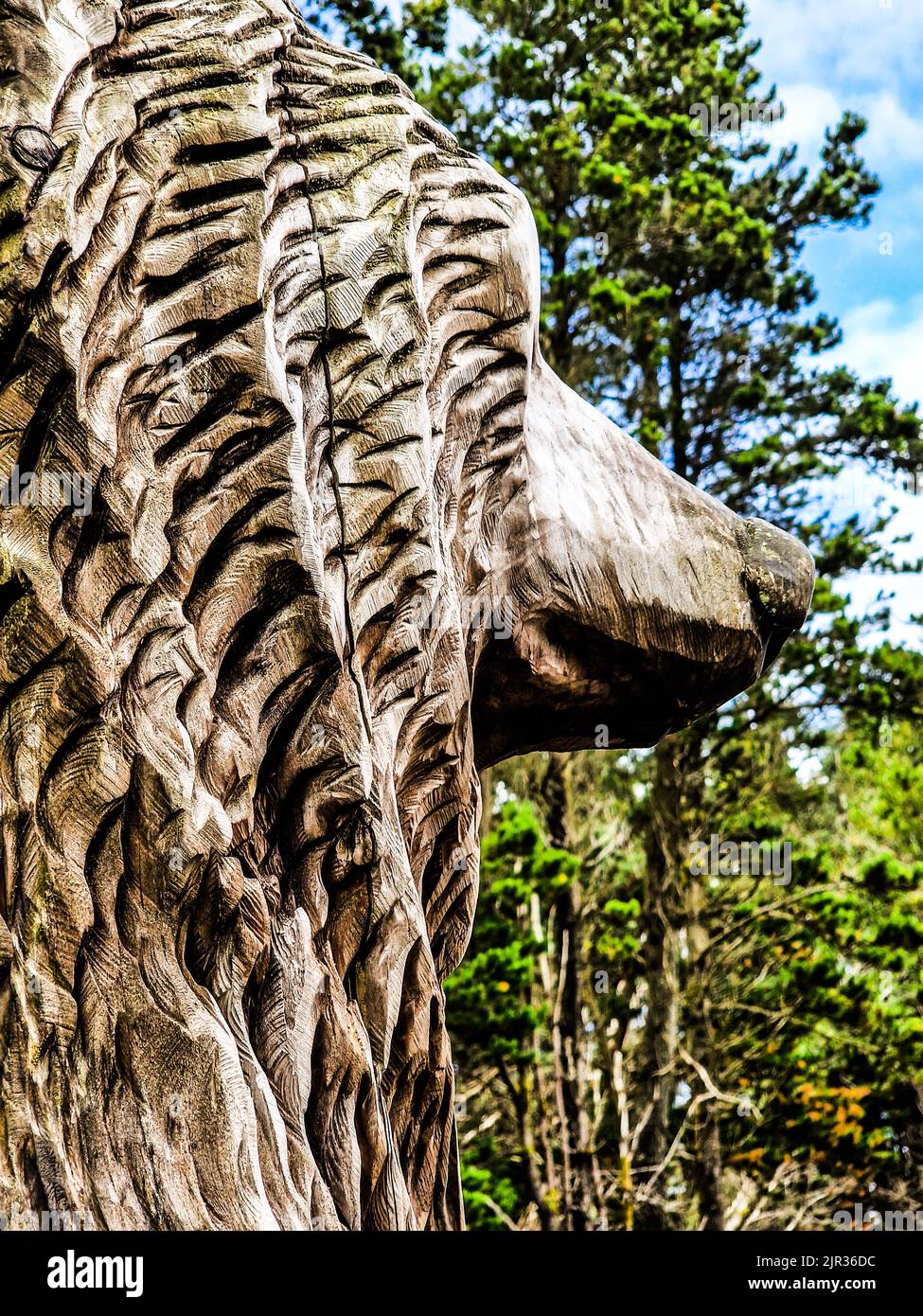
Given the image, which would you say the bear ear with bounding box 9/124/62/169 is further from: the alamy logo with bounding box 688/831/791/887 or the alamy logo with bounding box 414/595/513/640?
the alamy logo with bounding box 688/831/791/887

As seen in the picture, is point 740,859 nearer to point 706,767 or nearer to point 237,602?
point 706,767

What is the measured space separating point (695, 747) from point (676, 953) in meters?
2.02

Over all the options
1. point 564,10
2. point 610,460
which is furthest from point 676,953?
point 610,460

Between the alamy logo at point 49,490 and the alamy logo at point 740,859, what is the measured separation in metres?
11.2

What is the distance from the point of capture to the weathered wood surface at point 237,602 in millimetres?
1411

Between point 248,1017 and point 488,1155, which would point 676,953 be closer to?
point 488,1155

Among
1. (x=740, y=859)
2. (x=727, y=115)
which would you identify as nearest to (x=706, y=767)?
(x=740, y=859)

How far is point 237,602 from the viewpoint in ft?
5.15

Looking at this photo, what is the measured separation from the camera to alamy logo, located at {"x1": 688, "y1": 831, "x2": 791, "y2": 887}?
40.8ft

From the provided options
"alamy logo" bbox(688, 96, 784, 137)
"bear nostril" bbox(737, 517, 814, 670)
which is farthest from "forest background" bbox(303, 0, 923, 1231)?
"bear nostril" bbox(737, 517, 814, 670)

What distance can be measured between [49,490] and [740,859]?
1203cm

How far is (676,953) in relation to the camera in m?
12.9

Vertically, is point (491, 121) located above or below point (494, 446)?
above

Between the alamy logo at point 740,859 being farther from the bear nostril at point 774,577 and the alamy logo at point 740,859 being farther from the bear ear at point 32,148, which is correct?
the bear ear at point 32,148
